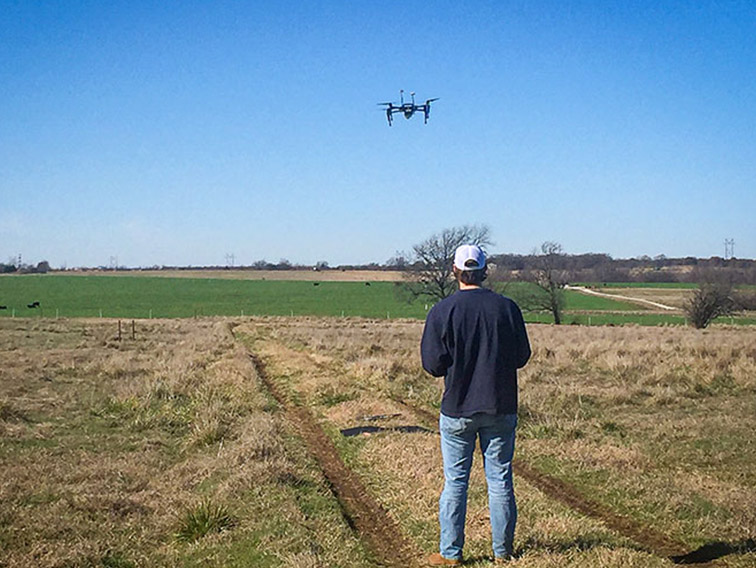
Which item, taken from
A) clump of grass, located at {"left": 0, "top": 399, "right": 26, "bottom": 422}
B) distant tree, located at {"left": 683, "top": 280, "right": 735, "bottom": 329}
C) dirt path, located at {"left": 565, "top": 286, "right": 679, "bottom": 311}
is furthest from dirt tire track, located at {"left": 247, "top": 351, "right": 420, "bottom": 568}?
dirt path, located at {"left": 565, "top": 286, "right": 679, "bottom": 311}

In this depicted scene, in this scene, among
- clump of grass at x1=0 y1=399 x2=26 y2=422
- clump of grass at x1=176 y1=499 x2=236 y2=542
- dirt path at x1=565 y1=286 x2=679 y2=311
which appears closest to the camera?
clump of grass at x1=176 y1=499 x2=236 y2=542

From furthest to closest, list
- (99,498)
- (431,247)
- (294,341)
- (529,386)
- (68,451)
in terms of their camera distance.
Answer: (431,247)
(294,341)
(529,386)
(68,451)
(99,498)

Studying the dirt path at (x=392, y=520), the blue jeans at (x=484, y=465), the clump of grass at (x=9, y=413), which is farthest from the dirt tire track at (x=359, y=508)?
the clump of grass at (x=9, y=413)

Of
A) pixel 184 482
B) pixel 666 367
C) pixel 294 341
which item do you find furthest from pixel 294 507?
pixel 294 341

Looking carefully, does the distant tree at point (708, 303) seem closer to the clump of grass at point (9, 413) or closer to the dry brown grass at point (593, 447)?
the dry brown grass at point (593, 447)

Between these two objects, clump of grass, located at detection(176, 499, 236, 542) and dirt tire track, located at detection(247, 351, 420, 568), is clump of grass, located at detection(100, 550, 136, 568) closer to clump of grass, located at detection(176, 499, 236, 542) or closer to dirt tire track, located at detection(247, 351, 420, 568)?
clump of grass, located at detection(176, 499, 236, 542)

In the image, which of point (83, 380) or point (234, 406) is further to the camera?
point (83, 380)

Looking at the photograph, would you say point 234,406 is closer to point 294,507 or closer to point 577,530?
point 294,507
